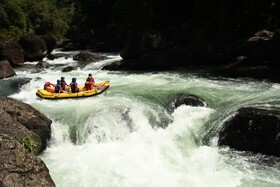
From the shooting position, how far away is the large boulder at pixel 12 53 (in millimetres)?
25781

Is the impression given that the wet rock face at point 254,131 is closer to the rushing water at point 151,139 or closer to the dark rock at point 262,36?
the rushing water at point 151,139

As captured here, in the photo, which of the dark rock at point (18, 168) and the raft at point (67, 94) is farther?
the raft at point (67, 94)

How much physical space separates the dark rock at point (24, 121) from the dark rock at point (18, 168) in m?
2.48

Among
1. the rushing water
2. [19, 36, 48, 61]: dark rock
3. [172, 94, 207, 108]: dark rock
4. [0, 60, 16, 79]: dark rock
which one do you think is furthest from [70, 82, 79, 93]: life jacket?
[19, 36, 48, 61]: dark rock

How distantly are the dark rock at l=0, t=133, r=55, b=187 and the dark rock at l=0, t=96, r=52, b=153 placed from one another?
248 centimetres

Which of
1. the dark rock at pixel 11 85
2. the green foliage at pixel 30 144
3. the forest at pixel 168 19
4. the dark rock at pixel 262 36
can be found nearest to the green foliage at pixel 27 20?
the forest at pixel 168 19

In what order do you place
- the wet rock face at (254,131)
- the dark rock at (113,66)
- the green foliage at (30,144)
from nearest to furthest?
1. the green foliage at (30,144)
2. the wet rock face at (254,131)
3. the dark rock at (113,66)

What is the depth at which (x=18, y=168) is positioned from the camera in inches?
303

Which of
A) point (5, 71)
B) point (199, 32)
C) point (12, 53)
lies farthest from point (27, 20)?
point (199, 32)

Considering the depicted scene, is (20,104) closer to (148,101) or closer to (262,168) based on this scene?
(148,101)

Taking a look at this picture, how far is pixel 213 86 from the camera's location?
18.2 metres

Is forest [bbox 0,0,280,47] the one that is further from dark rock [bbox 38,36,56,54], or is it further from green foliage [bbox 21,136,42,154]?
green foliage [bbox 21,136,42,154]

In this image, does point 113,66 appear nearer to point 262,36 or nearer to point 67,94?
point 67,94

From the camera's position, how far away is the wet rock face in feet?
37.9
